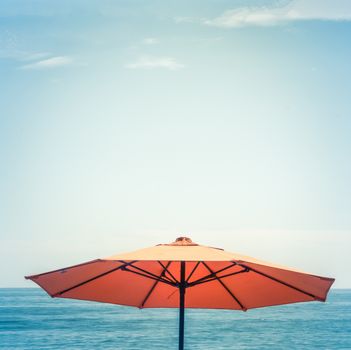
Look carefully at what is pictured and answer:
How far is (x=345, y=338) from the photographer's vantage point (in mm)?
52656

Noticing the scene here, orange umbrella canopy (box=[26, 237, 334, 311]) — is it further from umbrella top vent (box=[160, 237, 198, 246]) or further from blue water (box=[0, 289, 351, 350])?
blue water (box=[0, 289, 351, 350])

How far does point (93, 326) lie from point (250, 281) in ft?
185

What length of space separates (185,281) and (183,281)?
0.04 m

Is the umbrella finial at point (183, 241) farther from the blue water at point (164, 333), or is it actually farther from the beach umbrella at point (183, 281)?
the blue water at point (164, 333)

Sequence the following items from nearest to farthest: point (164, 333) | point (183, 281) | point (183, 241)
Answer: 1. point (183, 241)
2. point (183, 281)
3. point (164, 333)

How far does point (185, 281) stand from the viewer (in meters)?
5.97

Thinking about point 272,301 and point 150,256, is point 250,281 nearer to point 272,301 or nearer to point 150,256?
point 272,301

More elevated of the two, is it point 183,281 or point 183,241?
point 183,241

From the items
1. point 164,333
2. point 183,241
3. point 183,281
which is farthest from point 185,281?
point 164,333

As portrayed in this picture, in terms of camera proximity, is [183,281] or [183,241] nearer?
[183,241]

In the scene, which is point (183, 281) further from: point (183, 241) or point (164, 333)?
point (164, 333)

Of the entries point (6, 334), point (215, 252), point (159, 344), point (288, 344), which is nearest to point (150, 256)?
point (215, 252)

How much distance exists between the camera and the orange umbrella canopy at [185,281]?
508cm

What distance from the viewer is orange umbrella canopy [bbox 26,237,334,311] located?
16.7 ft
